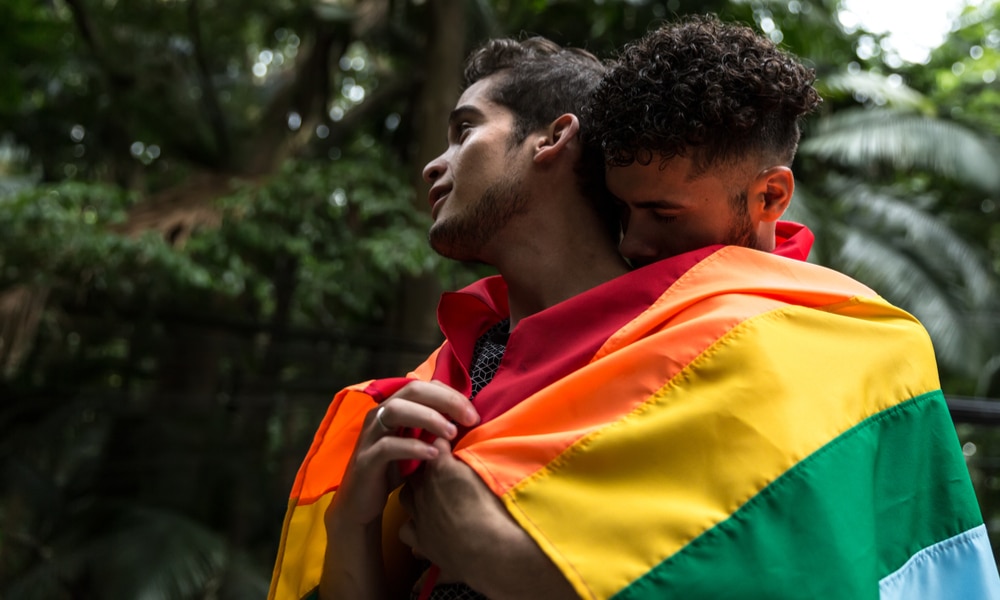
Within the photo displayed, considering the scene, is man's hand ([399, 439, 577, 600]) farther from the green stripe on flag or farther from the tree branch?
the tree branch

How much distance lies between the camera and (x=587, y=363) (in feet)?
4.85

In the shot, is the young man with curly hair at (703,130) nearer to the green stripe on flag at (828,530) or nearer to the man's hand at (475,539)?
the green stripe on flag at (828,530)

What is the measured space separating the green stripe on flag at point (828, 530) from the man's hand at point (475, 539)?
12 centimetres

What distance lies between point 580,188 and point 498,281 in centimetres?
30

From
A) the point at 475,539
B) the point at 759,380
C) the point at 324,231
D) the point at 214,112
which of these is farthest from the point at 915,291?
the point at 475,539

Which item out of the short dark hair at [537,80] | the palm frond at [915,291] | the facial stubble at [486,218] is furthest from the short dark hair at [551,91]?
the palm frond at [915,291]

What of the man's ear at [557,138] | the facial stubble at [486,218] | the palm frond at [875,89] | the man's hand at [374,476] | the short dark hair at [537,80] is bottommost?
the palm frond at [875,89]

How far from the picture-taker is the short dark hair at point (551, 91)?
1.76 meters

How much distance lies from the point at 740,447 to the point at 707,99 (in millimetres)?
514

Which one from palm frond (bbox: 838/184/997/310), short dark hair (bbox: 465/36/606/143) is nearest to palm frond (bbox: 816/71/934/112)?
palm frond (bbox: 838/184/997/310)

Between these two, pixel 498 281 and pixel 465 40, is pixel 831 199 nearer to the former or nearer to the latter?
pixel 465 40

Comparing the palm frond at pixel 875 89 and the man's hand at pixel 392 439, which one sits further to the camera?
the palm frond at pixel 875 89

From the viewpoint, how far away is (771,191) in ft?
4.93

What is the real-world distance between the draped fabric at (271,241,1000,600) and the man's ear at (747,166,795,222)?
0.09m
